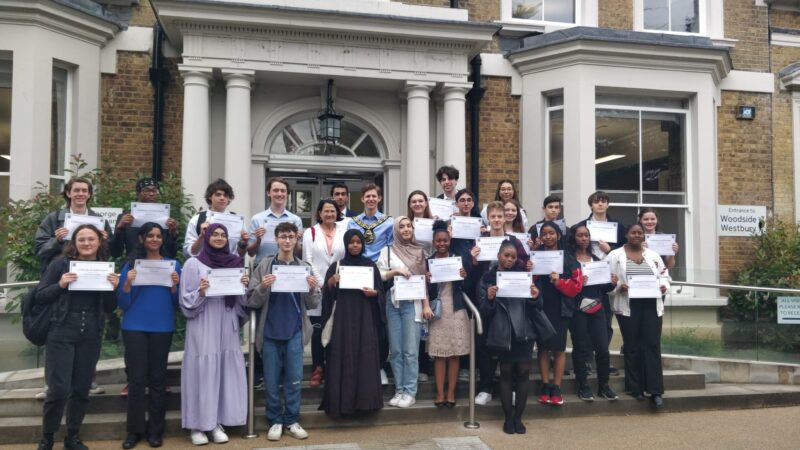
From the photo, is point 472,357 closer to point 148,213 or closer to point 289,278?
point 289,278

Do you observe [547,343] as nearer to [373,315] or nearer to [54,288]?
[373,315]

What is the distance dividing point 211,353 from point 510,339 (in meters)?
2.57

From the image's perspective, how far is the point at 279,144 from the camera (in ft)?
30.8

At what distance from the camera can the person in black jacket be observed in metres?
5.54

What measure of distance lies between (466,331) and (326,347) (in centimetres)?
131

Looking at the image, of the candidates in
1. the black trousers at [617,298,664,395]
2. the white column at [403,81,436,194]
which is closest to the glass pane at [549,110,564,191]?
the white column at [403,81,436,194]

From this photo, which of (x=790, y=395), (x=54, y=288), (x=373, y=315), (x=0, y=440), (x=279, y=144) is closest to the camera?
(x=54, y=288)

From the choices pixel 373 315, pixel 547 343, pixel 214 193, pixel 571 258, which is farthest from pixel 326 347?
pixel 571 258

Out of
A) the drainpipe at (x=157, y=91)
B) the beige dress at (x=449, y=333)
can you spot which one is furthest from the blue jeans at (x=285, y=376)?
the drainpipe at (x=157, y=91)

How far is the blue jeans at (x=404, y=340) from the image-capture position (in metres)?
5.71

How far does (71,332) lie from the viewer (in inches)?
187

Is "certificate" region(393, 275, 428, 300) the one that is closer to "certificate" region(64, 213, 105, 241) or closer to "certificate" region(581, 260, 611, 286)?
"certificate" region(581, 260, 611, 286)

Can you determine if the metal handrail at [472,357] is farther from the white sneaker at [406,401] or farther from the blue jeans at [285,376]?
the blue jeans at [285,376]

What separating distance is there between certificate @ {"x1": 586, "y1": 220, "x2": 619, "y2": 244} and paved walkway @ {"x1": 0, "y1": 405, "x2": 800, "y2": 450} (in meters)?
1.77
